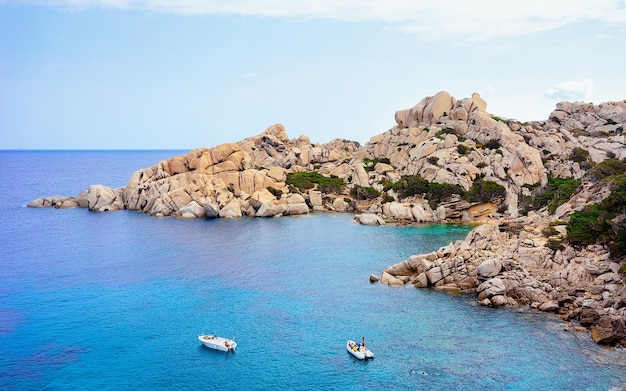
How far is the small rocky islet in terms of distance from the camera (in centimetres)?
6028

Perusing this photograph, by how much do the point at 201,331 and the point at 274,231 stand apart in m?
49.3

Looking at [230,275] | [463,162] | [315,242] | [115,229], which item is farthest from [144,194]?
[463,162]

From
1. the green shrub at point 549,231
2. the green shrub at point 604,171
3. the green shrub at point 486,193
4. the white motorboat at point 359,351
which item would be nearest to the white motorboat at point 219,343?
the white motorboat at point 359,351

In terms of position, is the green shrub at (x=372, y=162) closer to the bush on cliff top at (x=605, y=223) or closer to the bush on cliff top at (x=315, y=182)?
the bush on cliff top at (x=315, y=182)

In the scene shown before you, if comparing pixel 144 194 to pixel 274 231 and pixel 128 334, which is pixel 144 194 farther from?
pixel 128 334

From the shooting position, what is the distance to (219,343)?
155 feet

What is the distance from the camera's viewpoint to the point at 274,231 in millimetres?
100250

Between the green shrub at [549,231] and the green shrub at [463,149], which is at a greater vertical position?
the green shrub at [463,149]

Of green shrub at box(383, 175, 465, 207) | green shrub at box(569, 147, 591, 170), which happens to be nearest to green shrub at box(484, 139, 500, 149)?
green shrub at box(569, 147, 591, 170)

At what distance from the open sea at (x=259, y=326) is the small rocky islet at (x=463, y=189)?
5223mm

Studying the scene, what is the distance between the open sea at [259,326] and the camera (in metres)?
42.1

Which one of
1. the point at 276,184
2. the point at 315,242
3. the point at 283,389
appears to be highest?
the point at 276,184

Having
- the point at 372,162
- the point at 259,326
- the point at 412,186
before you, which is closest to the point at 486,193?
the point at 412,186

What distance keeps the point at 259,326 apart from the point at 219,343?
632 centimetres
